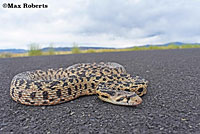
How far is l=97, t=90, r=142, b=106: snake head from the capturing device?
2.68 meters

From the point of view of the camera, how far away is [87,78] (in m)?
3.58

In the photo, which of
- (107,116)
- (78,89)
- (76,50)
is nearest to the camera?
(107,116)

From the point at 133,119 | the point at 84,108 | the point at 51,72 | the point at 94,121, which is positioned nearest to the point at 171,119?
the point at 133,119

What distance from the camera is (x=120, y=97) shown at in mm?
2805

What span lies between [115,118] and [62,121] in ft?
2.52

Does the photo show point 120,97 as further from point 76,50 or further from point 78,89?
point 76,50

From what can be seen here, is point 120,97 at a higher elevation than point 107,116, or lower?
higher

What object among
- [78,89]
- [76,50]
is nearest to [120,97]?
[78,89]

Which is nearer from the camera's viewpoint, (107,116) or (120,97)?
(107,116)

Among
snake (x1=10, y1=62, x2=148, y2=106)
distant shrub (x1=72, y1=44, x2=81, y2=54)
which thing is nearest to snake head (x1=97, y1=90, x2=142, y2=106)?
snake (x1=10, y1=62, x2=148, y2=106)

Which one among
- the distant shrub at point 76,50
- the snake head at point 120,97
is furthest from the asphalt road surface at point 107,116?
the distant shrub at point 76,50

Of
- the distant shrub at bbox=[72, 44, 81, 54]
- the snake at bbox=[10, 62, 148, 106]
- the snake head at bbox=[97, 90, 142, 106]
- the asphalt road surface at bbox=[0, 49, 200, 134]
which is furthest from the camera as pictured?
the distant shrub at bbox=[72, 44, 81, 54]

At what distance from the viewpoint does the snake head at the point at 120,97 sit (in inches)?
106

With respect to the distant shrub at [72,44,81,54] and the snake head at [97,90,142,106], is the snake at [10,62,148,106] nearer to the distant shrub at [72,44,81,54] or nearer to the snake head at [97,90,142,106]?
the snake head at [97,90,142,106]
